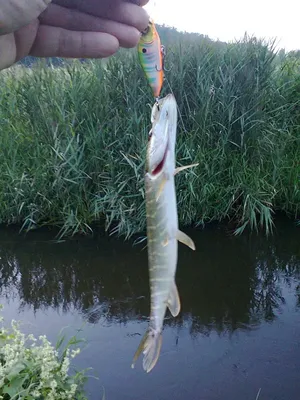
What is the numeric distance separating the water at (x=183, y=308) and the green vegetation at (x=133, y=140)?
1.40ft

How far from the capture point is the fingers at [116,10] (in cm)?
172

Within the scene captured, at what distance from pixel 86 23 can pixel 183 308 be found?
3.43 metres

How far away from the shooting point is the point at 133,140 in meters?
5.89

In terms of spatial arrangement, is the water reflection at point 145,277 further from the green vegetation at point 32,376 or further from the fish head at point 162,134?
the fish head at point 162,134

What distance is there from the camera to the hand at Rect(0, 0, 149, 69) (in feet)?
5.75

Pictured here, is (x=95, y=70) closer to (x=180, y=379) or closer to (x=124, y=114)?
(x=124, y=114)

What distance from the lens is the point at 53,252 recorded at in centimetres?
588

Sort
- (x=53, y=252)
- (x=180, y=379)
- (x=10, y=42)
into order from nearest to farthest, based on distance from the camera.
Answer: (x=10, y=42) → (x=180, y=379) → (x=53, y=252)

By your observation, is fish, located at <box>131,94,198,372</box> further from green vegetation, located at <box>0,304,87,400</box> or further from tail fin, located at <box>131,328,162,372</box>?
green vegetation, located at <box>0,304,87,400</box>

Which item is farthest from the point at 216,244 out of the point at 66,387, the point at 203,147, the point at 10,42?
the point at 10,42

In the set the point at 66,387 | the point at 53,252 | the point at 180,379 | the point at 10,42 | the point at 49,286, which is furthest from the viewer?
the point at 53,252

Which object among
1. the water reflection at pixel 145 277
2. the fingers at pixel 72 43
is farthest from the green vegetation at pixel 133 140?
the fingers at pixel 72 43

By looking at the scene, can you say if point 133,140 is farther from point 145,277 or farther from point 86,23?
point 86,23

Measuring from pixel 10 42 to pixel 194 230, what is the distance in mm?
4666
